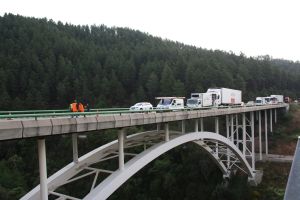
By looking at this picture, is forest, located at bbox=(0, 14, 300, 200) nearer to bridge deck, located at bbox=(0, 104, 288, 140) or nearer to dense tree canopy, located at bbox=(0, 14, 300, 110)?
dense tree canopy, located at bbox=(0, 14, 300, 110)

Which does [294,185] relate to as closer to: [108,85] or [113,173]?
[113,173]

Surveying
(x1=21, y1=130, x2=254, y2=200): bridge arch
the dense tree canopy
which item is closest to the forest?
the dense tree canopy

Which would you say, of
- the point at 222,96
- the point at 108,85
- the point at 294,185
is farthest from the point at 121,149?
the point at 108,85

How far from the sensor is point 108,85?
3009 inches

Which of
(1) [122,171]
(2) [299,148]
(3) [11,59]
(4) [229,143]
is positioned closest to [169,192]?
(4) [229,143]

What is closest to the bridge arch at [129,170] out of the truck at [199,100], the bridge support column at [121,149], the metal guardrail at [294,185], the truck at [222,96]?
the bridge support column at [121,149]

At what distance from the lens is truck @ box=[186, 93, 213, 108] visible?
108ft

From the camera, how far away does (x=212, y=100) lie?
123 ft

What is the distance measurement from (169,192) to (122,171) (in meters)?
29.2

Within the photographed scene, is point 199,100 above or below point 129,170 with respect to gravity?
above

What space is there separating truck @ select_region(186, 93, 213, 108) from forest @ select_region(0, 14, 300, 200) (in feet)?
28.1

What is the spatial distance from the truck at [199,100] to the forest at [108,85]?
8.55 meters

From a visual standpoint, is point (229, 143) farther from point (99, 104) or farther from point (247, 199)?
point (99, 104)

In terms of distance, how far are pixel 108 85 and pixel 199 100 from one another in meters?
45.5
